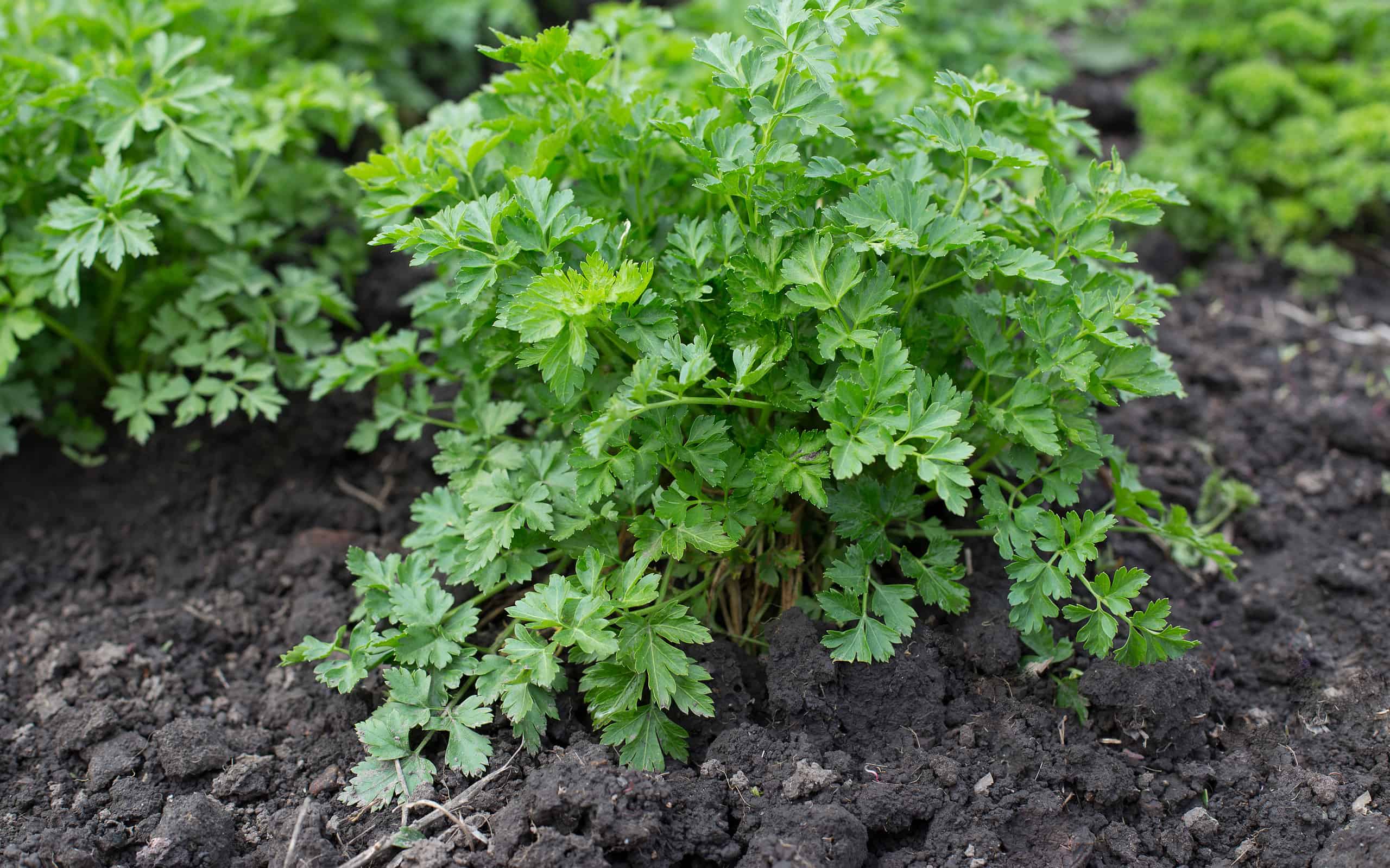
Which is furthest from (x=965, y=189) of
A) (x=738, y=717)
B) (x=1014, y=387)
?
(x=738, y=717)

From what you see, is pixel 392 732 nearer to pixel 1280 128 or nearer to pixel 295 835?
pixel 295 835

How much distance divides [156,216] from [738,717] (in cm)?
212

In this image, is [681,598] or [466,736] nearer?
[466,736]

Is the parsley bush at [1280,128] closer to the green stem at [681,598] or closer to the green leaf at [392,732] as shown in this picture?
the green stem at [681,598]

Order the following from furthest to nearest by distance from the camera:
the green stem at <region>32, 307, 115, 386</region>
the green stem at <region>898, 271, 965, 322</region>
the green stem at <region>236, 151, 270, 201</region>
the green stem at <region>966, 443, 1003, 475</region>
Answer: the green stem at <region>236, 151, 270, 201</region> < the green stem at <region>32, 307, 115, 386</region> < the green stem at <region>966, 443, 1003, 475</region> < the green stem at <region>898, 271, 965, 322</region>

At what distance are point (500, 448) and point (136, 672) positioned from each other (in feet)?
3.59

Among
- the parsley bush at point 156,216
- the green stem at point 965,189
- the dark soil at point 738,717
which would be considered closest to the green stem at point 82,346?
the parsley bush at point 156,216

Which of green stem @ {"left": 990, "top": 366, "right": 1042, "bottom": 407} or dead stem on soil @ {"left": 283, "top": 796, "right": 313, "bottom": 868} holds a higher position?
green stem @ {"left": 990, "top": 366, "right": 1042, "bottom": 407}

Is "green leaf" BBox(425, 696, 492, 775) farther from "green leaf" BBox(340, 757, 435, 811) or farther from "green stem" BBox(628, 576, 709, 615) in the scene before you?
"green stem" BBox(628, 576, 709, 615)

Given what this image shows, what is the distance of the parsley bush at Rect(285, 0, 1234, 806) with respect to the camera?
2.22m

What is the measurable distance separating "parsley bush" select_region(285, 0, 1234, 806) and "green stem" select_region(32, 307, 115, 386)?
1.24 m

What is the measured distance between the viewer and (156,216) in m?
3.04

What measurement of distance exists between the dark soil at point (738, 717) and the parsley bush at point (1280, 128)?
122 cm

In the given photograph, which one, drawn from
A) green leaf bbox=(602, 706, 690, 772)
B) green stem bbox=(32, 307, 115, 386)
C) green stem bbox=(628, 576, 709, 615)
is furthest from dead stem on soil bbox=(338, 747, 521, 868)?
green stem bbox=(32, 307, 115, 386)
